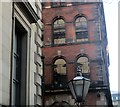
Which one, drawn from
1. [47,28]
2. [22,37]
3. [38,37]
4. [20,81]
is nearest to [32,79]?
[20,81]

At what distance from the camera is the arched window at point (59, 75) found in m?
30.9

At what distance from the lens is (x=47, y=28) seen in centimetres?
3269

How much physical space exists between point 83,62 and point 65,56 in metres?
1.90

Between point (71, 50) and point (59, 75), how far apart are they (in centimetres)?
265

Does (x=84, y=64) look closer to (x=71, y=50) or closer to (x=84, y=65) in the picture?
(x=84, y=65)

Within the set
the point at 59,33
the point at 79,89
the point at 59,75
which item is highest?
the point at 59,33

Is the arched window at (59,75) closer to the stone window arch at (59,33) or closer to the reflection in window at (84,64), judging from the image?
the reflection in window at (84,64)

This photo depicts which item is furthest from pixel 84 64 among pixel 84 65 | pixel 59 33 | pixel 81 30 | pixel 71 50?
pixel 59 33

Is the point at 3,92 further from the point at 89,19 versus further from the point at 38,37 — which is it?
the point at 89,19

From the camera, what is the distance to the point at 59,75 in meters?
31.1

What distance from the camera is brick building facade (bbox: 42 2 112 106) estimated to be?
30500 millimetres

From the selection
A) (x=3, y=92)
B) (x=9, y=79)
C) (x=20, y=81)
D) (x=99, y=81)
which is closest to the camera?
(x=3, y=92)

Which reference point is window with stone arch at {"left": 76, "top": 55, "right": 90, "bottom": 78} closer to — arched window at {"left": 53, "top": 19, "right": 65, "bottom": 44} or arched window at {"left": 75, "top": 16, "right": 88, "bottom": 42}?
arched window at {"left": 75, "top": 16, "right": 88, "bottom": 42}

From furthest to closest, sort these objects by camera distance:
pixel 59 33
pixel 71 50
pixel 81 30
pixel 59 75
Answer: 1. pixel 59 33
2. pixel 81 30
3. pixel 71 50
4. pixel 59 75
